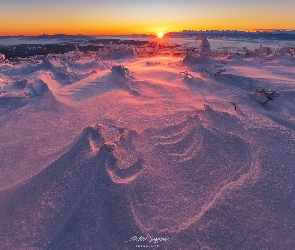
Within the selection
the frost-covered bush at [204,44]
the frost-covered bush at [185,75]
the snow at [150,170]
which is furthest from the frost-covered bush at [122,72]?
the frost-covered bush at [204,44]

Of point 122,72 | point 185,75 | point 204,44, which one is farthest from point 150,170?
point 204,44

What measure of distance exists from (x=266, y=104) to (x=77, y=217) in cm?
238

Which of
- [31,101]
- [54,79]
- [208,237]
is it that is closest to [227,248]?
[208,237]

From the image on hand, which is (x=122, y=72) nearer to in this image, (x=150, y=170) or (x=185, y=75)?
(x=185, y=75)

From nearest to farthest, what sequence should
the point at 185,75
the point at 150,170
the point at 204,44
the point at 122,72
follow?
1. the point at 150,170
2. the point at 185,75
3. the point at 122,72
4. the point at 204,44

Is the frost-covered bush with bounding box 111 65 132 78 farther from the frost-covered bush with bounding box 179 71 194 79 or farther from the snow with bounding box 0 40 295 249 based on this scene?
the snow with bounding box 0 40 295 249

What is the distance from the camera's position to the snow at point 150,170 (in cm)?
148

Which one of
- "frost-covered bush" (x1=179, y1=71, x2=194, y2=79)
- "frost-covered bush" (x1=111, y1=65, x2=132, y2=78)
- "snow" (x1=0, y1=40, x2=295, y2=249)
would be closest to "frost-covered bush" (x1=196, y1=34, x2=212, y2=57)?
"frost-covered bush" (x1=179, y1=71, x2=194, y2=79)

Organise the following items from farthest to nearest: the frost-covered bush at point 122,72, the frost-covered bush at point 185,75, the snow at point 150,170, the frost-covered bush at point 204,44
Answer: the frost-covered bush at point 204,44 < the frost-covered bush at point 122,72 < the frost-covered bush at point 185,75 < the snow at point 150,170

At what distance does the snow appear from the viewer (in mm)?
1483

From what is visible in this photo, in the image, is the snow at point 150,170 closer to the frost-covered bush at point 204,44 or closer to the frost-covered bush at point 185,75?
the frost-covered bush at point 185,75

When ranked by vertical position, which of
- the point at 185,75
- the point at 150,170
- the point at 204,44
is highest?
the point at 204,44

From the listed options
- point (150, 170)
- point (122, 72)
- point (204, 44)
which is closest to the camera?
point (150, 170)

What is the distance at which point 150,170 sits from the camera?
74.9 inches
